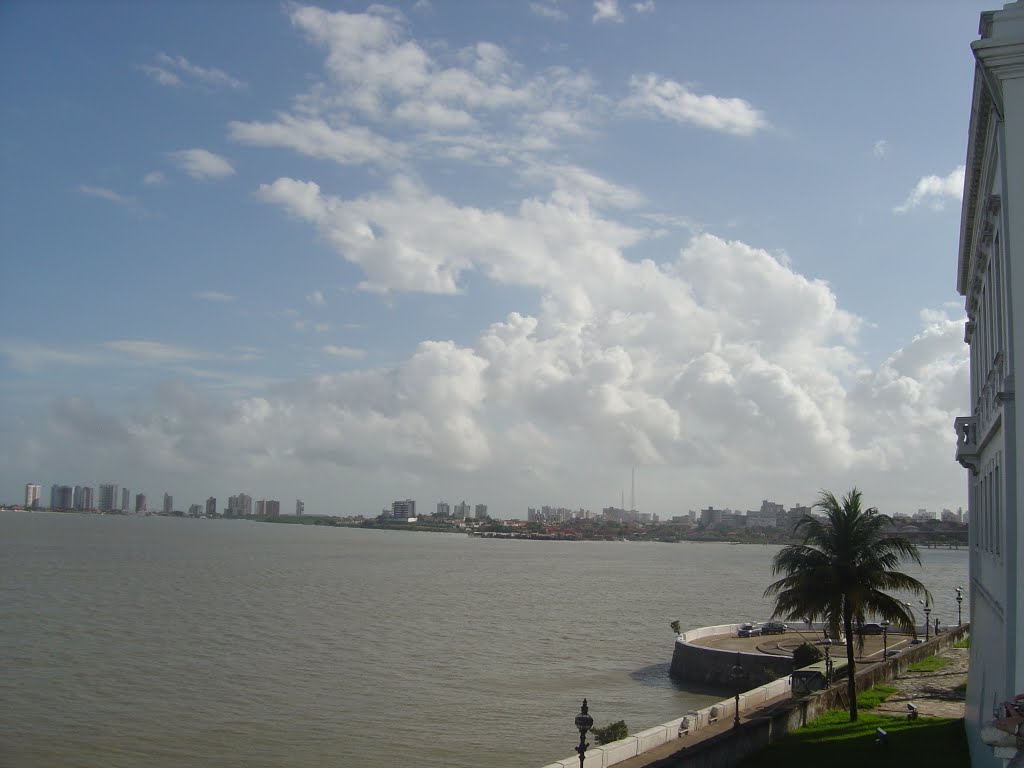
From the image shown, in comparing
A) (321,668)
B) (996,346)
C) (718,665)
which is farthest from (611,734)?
(321,668)

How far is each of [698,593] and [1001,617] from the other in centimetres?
8810

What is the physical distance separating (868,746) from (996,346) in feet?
34.6

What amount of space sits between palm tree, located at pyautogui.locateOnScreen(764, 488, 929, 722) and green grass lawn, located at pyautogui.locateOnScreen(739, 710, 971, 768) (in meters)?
1.37

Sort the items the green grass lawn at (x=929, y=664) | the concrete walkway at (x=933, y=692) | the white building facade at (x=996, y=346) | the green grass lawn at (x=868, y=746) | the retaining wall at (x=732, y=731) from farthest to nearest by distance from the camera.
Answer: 1. the green grass lawn at (x=929, y=664)
2. the concrete walkway at (x=933, y=692)
3. the green grass lawn at (x=868, y=746)
4. the retaining wall at (x=732, y=731)
5. the white building facade at (x=996, y=346)

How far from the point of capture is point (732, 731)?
21156 mm

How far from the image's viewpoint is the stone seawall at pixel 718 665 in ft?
137

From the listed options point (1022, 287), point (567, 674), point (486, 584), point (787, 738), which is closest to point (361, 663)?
point (567, 674)

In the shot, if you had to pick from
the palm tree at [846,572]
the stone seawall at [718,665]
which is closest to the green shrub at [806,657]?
the stone seawall at [718,665]

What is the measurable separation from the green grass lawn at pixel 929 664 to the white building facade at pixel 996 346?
15.5 m

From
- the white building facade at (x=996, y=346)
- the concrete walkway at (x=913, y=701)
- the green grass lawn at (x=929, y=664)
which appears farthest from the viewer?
the green grass lawn at (x=929, y=664)

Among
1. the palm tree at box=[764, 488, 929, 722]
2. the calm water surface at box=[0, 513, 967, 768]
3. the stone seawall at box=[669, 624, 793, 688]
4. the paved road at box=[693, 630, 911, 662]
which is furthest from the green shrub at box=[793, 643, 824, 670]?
the palm tree at box=[764, 488, 929, 722]

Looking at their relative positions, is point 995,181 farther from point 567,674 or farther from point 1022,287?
point 567,674

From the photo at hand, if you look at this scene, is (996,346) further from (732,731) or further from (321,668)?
(321,668)

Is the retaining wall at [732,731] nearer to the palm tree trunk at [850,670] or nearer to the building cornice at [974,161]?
the palm tree trunk at [850,670]
